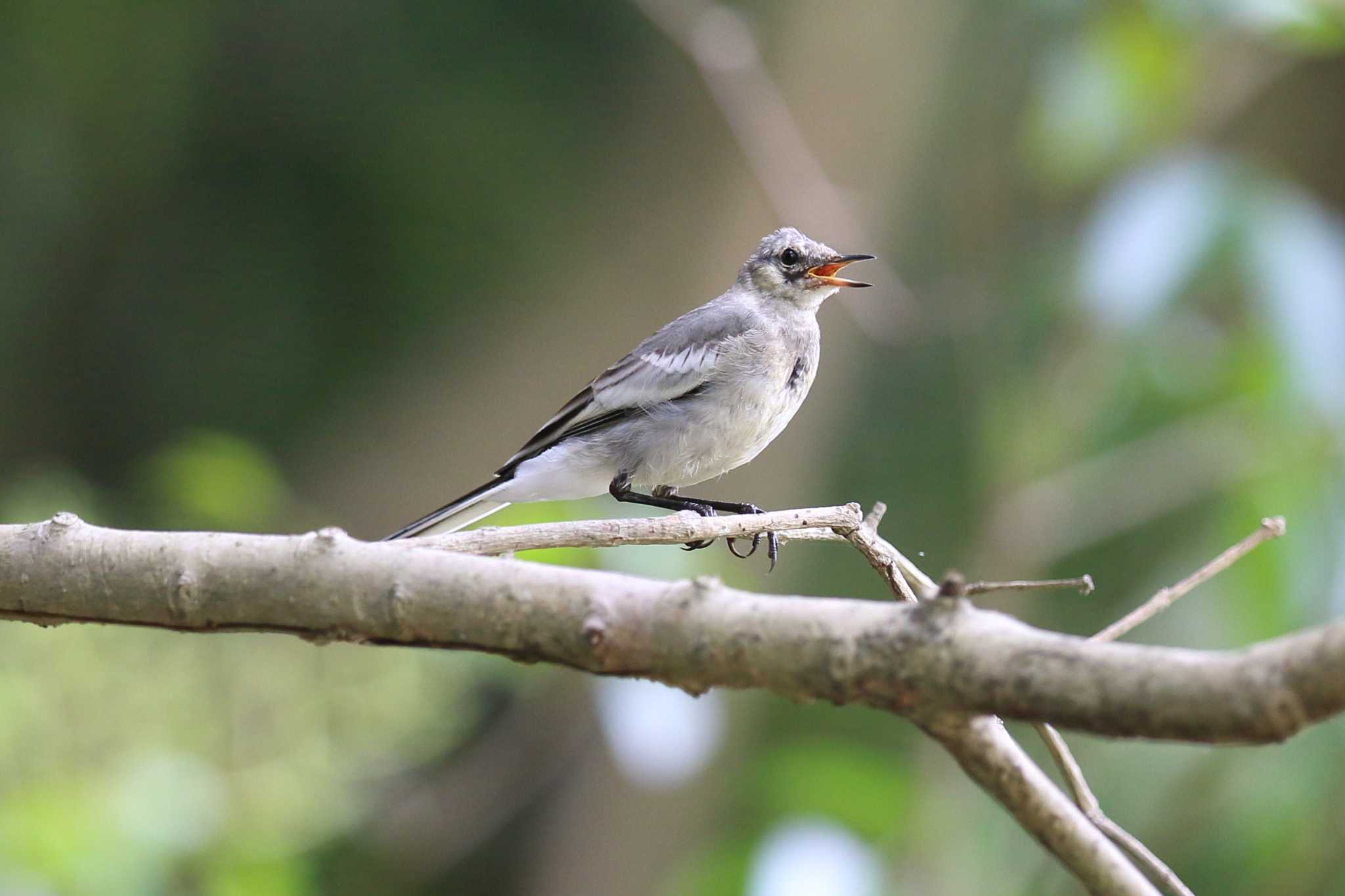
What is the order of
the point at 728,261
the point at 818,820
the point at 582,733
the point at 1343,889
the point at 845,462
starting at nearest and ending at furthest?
1. the point at 818,820
2. the point at 1343,889
3. the point at 728,261
4. the point at 582,733
5. the point at 845,462

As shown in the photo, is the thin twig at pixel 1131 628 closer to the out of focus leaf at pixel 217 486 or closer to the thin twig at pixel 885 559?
the thin twig at pixel 885 559

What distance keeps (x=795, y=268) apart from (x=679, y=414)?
707mm

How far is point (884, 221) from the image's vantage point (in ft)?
22.5

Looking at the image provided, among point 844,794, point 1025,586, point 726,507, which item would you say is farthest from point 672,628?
point 844,794

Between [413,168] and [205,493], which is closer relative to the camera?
[205,493]

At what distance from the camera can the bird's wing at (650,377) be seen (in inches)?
148

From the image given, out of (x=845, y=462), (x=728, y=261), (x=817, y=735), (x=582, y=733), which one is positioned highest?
(x=728, y=261)

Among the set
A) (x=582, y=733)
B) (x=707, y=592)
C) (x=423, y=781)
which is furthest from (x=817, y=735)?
(x=707, y=592)

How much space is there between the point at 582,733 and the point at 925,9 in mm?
4159

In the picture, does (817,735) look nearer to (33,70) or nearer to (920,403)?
(920,403)

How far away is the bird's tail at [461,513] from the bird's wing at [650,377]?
4.5 inches

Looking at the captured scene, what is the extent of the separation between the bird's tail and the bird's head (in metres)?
1.09

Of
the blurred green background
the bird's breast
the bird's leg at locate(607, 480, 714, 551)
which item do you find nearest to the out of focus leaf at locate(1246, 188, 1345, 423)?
the blurred green background

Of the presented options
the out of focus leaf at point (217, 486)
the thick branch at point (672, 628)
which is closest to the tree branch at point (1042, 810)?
the thick branch at point (672, 628)
